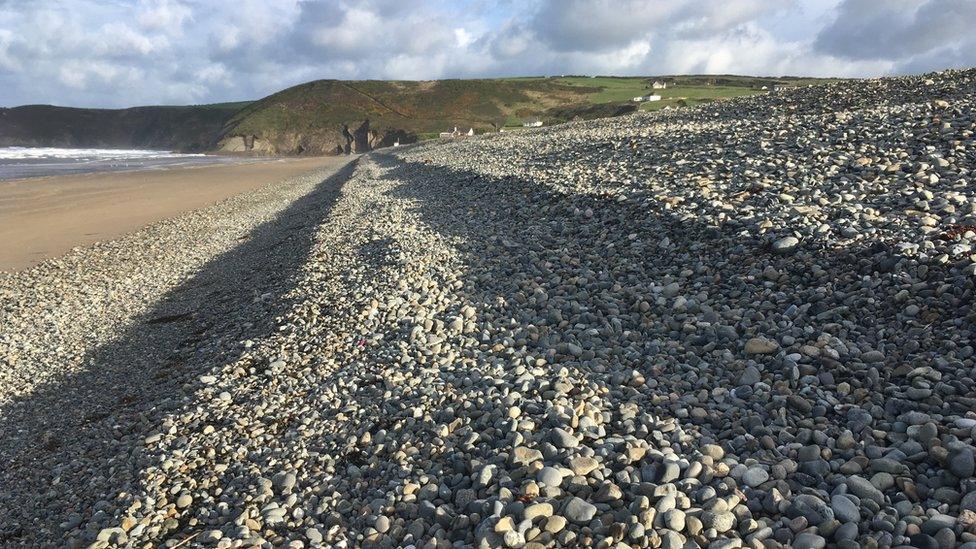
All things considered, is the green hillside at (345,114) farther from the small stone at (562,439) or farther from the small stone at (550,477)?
the small stone at (550,477)

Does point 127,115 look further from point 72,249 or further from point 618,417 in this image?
point 618,417

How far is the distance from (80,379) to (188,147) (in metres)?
172

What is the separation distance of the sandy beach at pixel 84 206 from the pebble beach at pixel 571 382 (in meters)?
9.66

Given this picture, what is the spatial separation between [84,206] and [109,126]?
651 feet

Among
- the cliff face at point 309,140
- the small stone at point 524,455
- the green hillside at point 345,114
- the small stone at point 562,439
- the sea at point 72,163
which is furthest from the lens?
the cliff face at point 309,140

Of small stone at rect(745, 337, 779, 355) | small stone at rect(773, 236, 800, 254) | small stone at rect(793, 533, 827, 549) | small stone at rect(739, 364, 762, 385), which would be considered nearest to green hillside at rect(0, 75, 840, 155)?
small stone at rect(773, 236, 800, 254)

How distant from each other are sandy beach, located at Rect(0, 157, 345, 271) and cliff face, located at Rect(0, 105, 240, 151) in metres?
139

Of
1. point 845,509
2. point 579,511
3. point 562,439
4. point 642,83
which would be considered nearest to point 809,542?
point 845,509

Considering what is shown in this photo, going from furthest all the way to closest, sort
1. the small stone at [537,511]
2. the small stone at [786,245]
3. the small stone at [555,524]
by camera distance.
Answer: the small stone at [786,245]
the small stone at [537,511]
the small stone at [555,524]

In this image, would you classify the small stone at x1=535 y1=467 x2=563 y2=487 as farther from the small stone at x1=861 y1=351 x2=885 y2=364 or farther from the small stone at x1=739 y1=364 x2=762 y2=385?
the small stone at x1=861 y1=351 x2=885 y2=364

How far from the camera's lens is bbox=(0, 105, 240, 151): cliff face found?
17650cm

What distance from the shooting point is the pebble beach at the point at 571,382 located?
4.38 metres

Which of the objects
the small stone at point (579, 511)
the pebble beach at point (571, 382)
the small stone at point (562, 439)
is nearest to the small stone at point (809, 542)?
the pebble beach at point (571, 382)

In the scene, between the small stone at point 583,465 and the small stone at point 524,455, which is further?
the small stone at point 524,455
